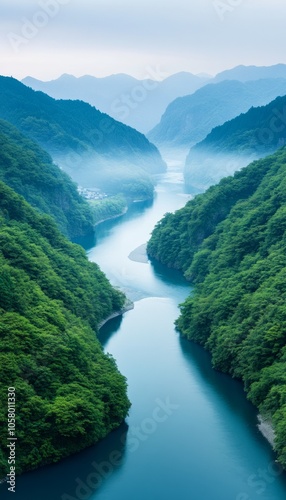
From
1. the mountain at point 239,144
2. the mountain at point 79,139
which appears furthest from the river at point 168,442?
the mountain at point 79,139

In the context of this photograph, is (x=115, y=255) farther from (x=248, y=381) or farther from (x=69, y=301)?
(x=248, y=381)

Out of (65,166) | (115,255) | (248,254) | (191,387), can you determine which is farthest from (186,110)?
(191,387)

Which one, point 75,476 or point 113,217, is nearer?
point 75,476

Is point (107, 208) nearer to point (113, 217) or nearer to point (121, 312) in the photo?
point (113, 217)
